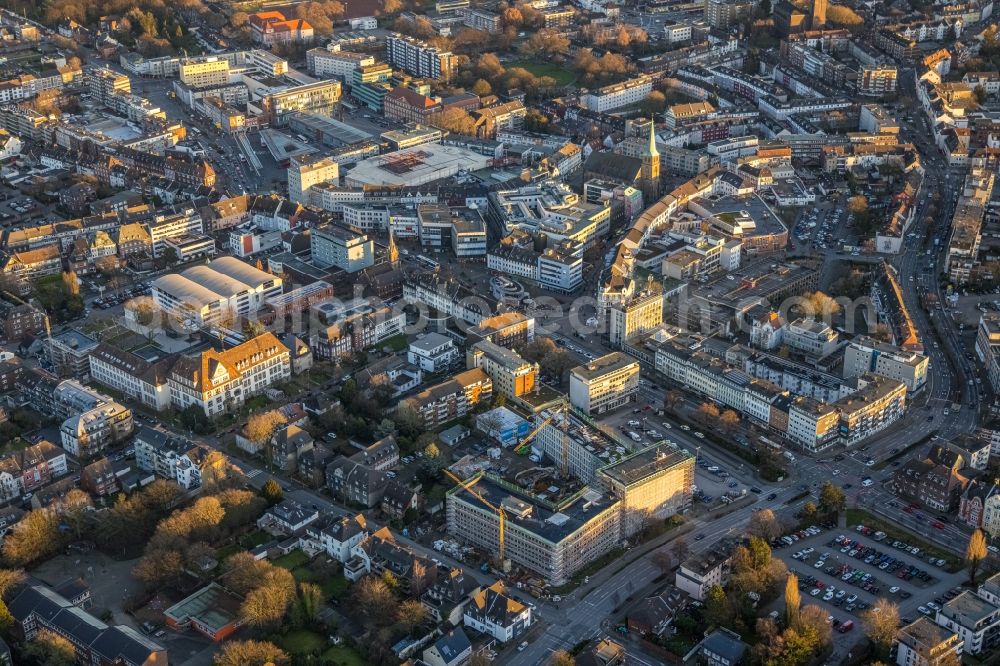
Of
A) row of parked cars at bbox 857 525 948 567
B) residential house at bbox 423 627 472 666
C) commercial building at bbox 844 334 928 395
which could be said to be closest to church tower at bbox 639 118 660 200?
commercial building at bbox 844 334 928 395

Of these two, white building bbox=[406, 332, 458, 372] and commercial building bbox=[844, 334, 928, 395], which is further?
white building bbox=[406, 332, 458, 372]

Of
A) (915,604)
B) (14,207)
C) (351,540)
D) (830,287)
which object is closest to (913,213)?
(830,287)

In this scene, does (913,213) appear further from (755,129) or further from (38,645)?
(38,645)

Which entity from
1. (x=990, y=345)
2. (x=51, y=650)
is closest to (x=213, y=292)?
(x=51, y=650)

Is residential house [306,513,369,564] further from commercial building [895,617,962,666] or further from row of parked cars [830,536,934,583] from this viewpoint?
commercial building [895,617,962,666]

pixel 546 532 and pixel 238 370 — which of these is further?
pixel 238 370

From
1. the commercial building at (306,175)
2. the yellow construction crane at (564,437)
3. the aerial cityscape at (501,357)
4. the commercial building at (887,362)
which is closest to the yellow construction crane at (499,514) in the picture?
the aerial cityscape at (501,357)

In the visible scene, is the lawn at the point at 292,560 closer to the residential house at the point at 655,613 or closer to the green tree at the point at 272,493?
the green tree at the point at 272,493
